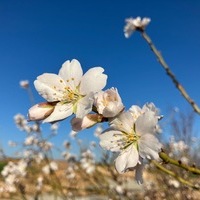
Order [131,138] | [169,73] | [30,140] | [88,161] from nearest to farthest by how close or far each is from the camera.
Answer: [131,138]
[169,73]
[88,161]
[30,140]

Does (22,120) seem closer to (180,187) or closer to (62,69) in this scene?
(180,187)

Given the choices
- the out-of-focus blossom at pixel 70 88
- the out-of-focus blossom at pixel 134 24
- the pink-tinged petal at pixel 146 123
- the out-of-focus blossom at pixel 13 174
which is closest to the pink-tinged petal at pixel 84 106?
the out-of-focus blossom at pixel 70 88

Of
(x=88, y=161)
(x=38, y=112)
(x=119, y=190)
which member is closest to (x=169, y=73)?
(x=38, y=112)

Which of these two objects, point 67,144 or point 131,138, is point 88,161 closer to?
point 67,144

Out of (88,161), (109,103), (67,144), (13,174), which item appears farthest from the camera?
(67,144)

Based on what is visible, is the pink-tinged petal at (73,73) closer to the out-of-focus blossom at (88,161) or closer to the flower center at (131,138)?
the flower center at (131,138)

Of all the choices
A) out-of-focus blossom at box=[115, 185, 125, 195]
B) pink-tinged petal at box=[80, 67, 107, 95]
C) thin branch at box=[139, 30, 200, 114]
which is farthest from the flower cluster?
out-of-focus blossom at box=[115, 185, 125, 195]

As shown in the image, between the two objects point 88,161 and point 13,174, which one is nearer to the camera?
point 13,174
